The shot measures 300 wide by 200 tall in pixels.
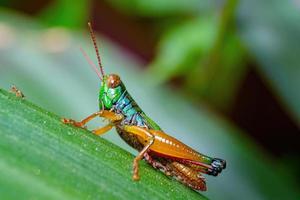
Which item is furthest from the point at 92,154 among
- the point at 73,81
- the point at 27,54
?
the point at 27,54

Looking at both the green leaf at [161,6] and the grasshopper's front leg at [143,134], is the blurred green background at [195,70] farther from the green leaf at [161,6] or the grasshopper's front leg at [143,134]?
the grasshopper's front leg at [143,134]

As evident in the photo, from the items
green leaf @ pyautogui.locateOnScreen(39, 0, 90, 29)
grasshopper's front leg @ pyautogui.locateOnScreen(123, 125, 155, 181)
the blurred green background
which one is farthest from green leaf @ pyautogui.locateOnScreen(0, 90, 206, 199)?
green leaf @ pyautogui.locateOnScreen(39, 0, 90, 29)

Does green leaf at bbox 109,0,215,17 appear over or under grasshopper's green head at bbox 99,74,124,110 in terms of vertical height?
over

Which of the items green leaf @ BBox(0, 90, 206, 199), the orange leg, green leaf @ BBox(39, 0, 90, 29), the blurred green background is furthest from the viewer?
green leaf @ BBox(39, 0, 90, 29)

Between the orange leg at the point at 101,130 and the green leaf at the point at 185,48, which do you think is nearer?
the orange leg at the point at 101,130

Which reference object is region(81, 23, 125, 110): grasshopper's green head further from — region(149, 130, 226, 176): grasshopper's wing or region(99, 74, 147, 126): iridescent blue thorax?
region(149, 130, 226, 176): grasshopper's wing

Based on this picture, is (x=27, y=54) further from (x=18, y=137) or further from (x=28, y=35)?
(x=18, y=137)

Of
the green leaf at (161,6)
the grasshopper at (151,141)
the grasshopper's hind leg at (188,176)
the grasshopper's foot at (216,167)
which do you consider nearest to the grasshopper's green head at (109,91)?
the grasshopper at (151,141)

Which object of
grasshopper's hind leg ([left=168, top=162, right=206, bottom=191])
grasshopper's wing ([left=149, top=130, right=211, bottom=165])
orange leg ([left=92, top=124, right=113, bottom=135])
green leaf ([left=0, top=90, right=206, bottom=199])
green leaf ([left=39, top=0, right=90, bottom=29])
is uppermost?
green leaf ([left=39, top=0, right=90, bottom=29])
